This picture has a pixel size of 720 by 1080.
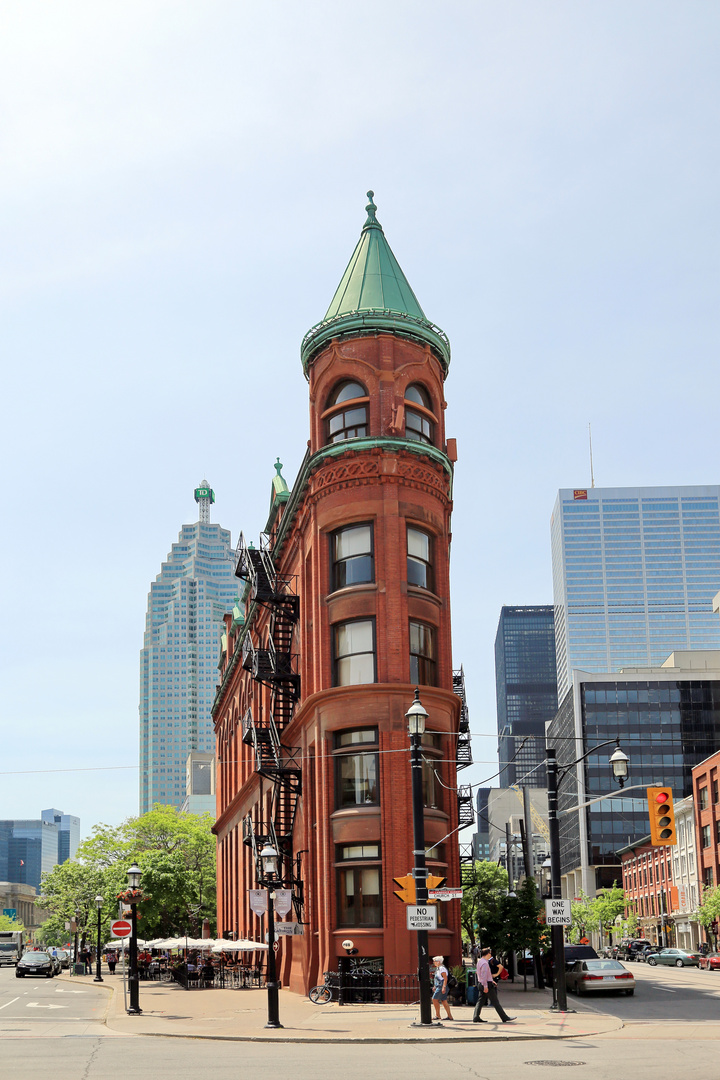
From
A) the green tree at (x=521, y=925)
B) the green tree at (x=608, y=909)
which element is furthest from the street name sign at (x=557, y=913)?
the green tree at (x=608, y=909)

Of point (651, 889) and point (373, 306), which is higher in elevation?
point (373, 306)

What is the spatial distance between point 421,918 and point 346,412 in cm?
1951

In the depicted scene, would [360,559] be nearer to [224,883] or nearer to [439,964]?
[439,964]

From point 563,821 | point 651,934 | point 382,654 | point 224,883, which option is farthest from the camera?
point 563,821

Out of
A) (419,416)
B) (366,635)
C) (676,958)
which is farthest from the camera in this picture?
(676,958)

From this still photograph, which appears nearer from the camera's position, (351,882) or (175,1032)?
(175,1032)

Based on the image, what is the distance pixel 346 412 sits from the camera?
132 ft

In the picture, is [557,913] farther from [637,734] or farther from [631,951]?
[637,734]

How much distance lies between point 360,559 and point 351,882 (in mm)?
10730

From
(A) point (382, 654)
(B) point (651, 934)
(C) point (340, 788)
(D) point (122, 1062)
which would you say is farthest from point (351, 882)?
(B) point (651, 934)

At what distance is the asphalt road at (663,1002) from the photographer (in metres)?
31.0

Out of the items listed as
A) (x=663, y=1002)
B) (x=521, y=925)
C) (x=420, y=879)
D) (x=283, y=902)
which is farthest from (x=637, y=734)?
(x=420, y=879)

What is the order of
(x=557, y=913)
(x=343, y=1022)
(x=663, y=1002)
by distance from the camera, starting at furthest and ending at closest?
1. (x=663, y=1002)
2. (x=557, y=913)
3. (x=343, y=1022)

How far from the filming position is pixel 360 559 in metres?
38.7
